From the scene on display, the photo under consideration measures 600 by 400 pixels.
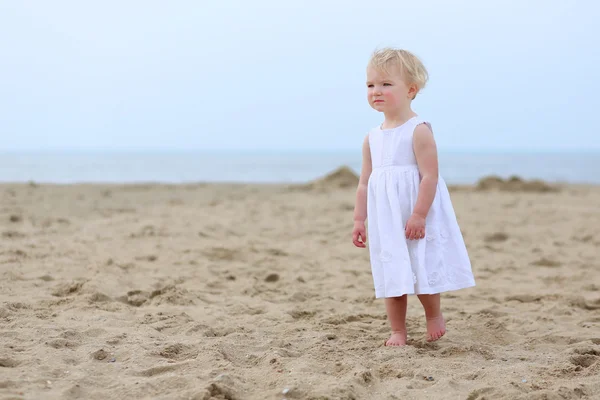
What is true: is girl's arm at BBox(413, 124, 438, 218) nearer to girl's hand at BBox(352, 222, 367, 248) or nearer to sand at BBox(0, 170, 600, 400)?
girl's hand at BBox(352, 222, 367, 248)

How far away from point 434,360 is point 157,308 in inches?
65.1

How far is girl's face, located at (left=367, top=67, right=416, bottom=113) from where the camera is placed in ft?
10.2

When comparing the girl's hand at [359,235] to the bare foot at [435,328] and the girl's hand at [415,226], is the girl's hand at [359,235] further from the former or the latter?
the bare foot at [435,328]

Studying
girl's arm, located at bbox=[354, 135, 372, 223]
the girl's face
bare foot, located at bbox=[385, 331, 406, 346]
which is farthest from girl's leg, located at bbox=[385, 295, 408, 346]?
the girl's face

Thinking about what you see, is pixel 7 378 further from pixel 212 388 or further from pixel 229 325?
pixel 229 325

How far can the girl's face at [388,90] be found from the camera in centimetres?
310

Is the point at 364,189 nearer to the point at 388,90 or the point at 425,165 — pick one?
the point at 425,165

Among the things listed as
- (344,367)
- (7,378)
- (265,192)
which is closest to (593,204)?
(265,192)

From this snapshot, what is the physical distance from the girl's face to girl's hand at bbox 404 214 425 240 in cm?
55

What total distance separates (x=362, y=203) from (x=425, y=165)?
0.40 metres

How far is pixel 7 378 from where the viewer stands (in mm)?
2320

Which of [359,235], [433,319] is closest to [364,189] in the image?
[359,235]

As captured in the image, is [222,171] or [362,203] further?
[222,171]

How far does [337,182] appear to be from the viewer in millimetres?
13047
